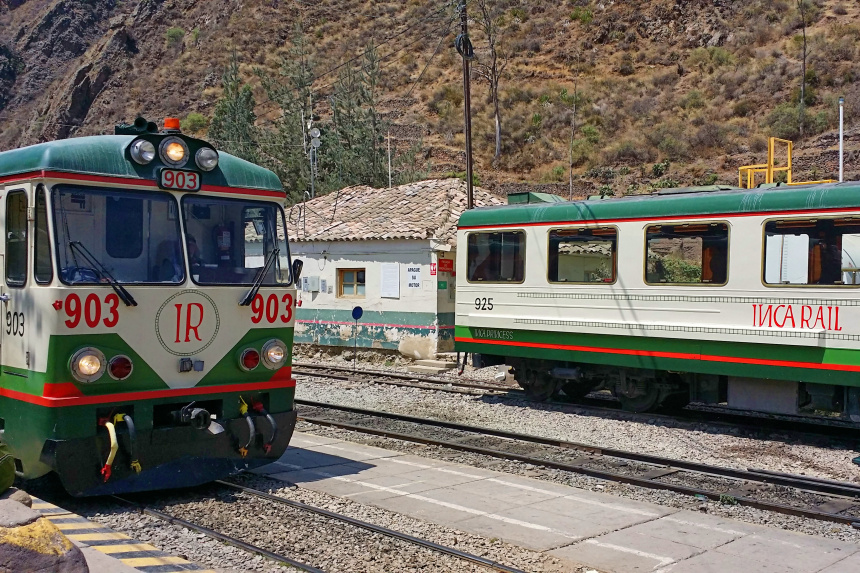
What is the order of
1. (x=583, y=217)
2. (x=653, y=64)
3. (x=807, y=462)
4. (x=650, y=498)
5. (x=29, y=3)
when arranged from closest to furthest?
(x=650, y=498) → (x=807, y=462) → (x=583, y=217) → (x=653, y=64) → (x=29, y=3)

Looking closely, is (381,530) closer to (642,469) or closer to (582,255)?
(642,469)

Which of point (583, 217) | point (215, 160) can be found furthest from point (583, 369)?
point (215, 160)

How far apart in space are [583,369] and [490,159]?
34.1m

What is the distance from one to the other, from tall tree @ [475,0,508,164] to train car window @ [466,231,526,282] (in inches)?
1207

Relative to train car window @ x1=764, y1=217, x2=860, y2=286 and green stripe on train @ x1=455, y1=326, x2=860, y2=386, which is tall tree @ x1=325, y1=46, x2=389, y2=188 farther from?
train car window @ x1=764, y1=217, x2=860, y2=286

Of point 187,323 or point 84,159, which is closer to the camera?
point 84,159

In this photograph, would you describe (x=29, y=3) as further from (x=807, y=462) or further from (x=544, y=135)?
(x=807, y=462)

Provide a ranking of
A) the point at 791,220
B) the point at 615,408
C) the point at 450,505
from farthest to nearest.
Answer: the point at 615,408, the point at 791,220, the point at 450,505

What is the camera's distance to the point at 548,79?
5388 centimetres

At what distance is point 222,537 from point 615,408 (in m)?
8.56

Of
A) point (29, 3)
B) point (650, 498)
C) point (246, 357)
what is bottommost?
point (650, 498)

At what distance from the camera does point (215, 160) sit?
7.89 m

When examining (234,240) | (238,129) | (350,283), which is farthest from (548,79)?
(234,240)

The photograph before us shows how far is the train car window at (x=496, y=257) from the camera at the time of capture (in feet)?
47.0
